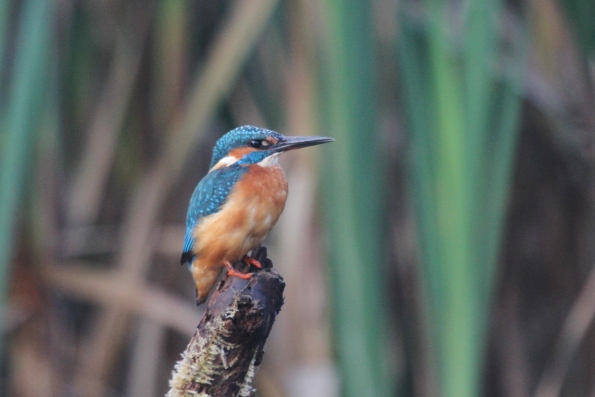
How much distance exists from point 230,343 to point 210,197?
79cm

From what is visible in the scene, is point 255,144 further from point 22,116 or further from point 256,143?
point 22,116

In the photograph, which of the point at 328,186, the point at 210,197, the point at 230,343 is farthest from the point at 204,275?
the point at 230,343

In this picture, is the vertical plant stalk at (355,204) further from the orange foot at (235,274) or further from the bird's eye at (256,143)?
the orange foot at (235,274)

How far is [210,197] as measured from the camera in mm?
2252

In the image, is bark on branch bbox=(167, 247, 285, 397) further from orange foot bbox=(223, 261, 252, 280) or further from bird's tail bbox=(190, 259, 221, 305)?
bird's tail bbox=(190, 259, 221, 305)

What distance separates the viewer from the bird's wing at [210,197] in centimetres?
223

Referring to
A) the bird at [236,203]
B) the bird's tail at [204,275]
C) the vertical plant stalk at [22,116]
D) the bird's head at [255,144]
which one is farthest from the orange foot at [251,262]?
the vertical plant stalk at [22,116]

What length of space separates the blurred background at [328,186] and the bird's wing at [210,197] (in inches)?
14.5

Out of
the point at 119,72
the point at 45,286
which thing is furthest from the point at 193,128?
the point at 45,286

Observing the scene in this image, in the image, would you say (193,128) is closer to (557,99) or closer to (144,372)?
(144,372)

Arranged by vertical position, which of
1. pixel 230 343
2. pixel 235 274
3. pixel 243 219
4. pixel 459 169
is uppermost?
pixel 459 169

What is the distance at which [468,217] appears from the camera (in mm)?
2184

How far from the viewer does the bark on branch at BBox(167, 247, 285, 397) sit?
1508mm

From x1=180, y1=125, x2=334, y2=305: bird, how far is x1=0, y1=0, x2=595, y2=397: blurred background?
26 cm
